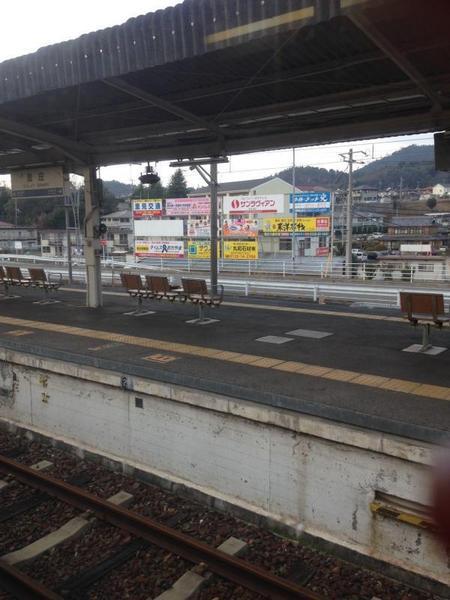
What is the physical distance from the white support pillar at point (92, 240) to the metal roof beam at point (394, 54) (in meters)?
7.79

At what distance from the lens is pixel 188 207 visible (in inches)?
1570

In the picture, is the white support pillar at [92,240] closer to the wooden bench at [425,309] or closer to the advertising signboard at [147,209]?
the wooden bench at [425,309]

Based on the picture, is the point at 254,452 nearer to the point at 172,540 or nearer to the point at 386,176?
the point at 172,540

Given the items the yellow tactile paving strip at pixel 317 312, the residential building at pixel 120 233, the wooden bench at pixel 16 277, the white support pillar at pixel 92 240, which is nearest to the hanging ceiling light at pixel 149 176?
the white support pillar at pixel 92 240

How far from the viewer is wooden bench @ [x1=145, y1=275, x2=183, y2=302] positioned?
463 inches

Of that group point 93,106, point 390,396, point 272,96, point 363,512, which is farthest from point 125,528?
point 93,106

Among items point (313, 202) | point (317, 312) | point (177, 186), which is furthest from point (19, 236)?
point (317, 312)

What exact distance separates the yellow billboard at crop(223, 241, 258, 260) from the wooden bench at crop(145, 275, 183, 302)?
20537 mm

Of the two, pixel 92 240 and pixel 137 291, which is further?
pixel 92 240

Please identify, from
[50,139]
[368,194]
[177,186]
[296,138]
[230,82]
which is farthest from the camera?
[368,194]

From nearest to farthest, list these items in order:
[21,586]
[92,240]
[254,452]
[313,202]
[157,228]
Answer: [21,586] → [254,452] → [92,240] → [157,228] → [313,202]

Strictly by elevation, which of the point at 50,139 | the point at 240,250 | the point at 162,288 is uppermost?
the point at 50,139

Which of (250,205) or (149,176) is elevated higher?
(250,205)

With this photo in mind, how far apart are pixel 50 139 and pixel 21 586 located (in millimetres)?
9202
